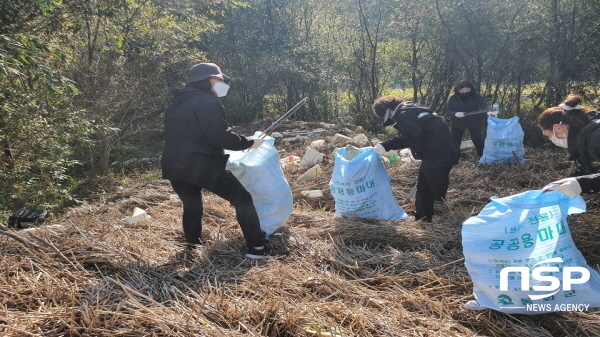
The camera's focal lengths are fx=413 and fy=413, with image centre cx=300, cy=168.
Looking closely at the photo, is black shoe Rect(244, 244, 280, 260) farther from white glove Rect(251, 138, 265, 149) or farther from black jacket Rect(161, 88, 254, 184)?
white glove Rect(251, 138, 265, 149)

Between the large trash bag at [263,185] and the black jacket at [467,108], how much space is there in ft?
11.2

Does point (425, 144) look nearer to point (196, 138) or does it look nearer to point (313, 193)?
point (313, 193)

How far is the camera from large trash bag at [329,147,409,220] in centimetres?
347

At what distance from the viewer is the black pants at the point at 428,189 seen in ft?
11.7

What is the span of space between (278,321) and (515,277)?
3.74 ft

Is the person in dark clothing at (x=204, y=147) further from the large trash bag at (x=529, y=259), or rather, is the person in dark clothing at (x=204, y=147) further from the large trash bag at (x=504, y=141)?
the large trash bag at (x=504, y=141)

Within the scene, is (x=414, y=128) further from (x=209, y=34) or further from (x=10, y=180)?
(x=209, y=34)

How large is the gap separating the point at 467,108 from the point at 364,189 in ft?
9.62

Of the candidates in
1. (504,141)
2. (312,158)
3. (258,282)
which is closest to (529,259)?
(258,282)

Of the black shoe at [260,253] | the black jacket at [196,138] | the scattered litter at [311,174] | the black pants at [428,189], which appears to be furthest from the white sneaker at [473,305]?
the scattered litter at [311,174]

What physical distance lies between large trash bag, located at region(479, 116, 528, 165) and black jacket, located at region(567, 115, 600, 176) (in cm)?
288

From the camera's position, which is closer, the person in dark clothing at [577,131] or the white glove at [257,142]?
the person in dark clothing at [577,131]

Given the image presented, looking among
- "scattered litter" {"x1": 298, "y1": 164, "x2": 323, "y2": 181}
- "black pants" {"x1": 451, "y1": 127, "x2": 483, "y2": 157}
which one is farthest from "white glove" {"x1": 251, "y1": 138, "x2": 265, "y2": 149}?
"black pants" {"x1": 451, "y1": 127, "x2": 483, "y2": 157}

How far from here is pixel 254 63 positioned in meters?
10.4
